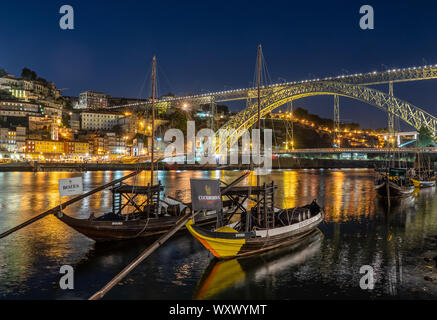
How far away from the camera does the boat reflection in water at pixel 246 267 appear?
8352 mm

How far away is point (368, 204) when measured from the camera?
2223cm

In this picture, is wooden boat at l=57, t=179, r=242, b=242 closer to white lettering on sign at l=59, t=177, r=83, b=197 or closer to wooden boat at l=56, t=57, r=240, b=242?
wooden boat at l=56, t=57, r=240, b=242

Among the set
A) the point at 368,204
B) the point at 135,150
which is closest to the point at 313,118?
the point at 135,150

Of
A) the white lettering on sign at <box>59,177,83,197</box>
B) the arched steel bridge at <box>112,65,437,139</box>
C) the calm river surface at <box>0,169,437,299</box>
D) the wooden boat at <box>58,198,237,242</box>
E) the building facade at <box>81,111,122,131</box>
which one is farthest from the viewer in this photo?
the building facade at <box>81,111,122,131</box>

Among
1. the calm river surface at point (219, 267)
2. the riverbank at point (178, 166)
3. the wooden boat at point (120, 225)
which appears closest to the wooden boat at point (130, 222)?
the wooden boat at point (120, 225)

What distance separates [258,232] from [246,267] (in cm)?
114

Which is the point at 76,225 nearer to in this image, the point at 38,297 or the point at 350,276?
the point at 38,297

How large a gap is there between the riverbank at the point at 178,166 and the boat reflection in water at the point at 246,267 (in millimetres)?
34720

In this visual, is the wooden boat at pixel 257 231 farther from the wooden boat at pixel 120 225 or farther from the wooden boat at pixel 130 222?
the wooden boat at pixel 120 225

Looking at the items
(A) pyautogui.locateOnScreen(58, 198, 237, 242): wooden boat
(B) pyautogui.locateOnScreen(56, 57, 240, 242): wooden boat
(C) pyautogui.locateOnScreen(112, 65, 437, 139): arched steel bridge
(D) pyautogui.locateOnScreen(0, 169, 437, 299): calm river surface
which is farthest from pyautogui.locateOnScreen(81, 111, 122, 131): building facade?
(A) pyautogui.locateOnScreen(58, 198, 237, 242): wooden boat

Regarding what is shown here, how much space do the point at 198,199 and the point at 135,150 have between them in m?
74.8

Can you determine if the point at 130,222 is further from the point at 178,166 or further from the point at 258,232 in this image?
the point at 178,166

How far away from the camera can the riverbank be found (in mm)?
57572

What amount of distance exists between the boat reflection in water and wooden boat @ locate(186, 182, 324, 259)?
9.2 inches
